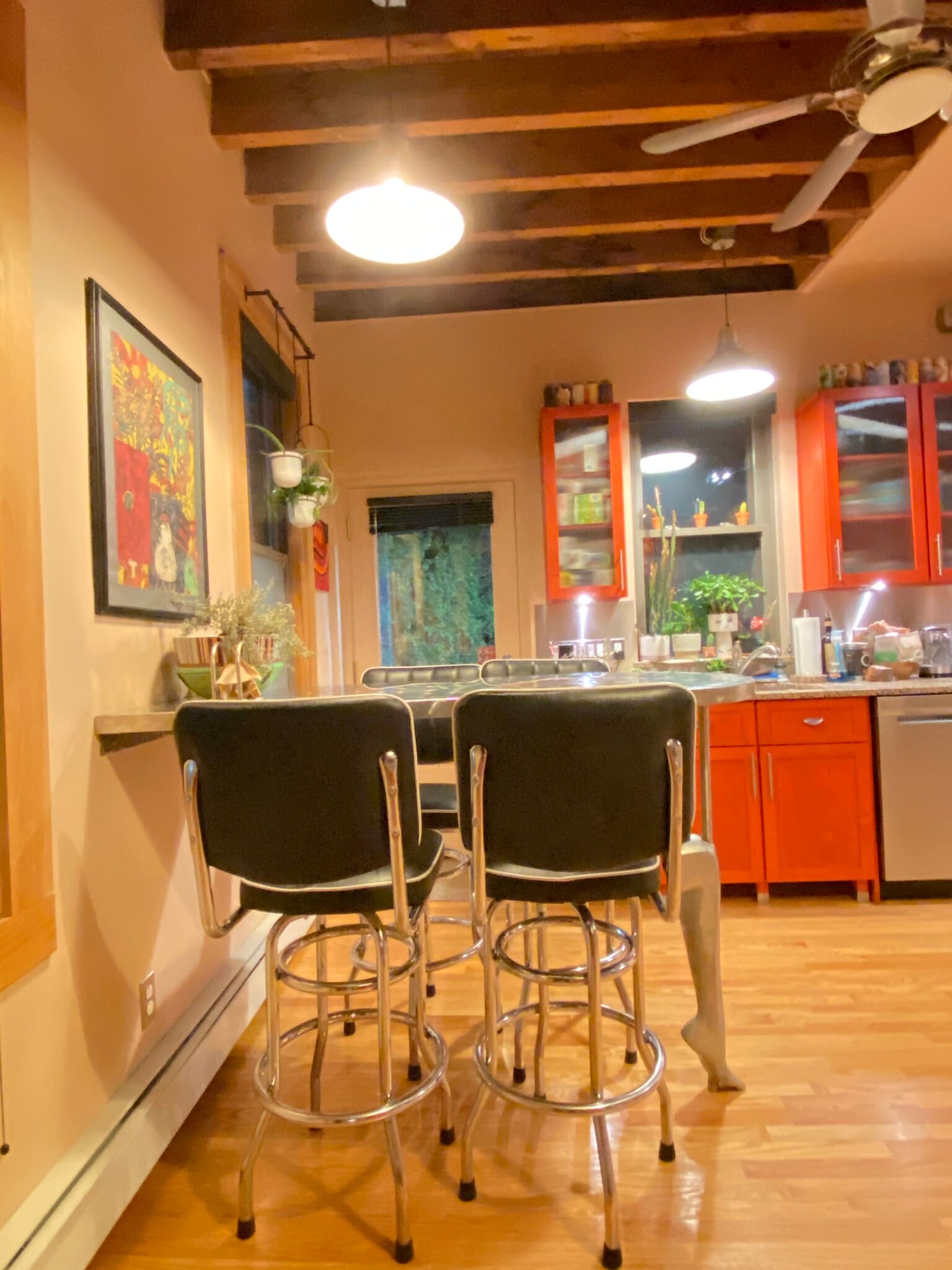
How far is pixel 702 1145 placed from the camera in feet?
4.99

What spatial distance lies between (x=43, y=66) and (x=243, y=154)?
1.39 meters

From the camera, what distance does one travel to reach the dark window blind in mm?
3736

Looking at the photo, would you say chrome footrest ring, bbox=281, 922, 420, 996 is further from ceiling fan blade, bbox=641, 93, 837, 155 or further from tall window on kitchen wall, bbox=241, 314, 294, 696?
ceiling fan blade, bbox=641, 93, 837, 155

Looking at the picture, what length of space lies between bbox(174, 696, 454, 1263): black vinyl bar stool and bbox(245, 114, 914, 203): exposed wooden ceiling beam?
227 centimetres

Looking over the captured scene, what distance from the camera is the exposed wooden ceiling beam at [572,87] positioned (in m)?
2.28

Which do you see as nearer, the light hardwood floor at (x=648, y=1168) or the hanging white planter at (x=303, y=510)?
the light hardwood floor at (x=648, y=1168)

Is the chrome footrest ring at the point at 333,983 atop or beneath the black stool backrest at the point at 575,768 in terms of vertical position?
beneath

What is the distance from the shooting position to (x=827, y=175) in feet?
6.50

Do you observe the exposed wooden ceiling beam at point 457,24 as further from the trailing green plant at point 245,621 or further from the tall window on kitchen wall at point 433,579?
the tall window on kitchen wall at point 433,579

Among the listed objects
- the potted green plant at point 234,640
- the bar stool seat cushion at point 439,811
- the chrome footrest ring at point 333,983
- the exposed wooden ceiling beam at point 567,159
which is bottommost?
the chrome footrest ring at point 333,983

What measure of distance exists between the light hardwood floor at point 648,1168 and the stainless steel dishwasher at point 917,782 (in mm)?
837

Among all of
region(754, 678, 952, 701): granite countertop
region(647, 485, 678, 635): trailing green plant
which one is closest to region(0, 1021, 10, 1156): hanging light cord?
region(754, 678, 952, 701): granite countertop

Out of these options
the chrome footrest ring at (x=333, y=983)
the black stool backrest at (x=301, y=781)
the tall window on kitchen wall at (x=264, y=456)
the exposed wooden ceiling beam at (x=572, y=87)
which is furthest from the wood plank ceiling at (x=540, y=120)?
the chrome footrest ring at (x=333, y=983)

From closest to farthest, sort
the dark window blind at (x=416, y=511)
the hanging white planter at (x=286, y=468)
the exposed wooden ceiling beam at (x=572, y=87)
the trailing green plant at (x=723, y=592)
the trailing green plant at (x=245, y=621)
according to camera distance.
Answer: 1. the trailing green plant at (x=245, y=621)
2. the exposed wooden ceiling beam at (x=572, y=87)
3. the hanging white planter at (x=286, y=468)
4. the trailing green plant at (x=723, y=592)
5. the dark window blind at (x=416, y=511)
